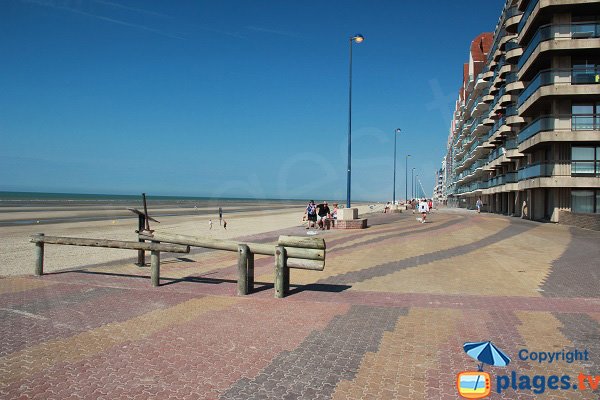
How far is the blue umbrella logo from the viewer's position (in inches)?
177

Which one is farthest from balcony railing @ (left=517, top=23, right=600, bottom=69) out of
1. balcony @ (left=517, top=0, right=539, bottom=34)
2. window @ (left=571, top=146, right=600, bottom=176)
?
window @ (left=571, top=146, right=600, bottom=176)

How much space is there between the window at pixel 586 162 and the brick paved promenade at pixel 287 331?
21.8m

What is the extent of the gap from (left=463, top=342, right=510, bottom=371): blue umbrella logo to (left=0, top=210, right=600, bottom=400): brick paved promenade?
10 cm

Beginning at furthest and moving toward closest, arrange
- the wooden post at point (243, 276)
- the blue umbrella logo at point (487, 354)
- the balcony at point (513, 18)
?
the balcony at point (513, 18) → the wooden post at point (243, 276) → the blue umbrella logo at point (487, 354)

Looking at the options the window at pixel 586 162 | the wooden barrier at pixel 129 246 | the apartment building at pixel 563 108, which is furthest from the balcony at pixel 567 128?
the wooden barrier at pixel 129 246

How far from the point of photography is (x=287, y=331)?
564cm

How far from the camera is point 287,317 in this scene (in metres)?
6.30

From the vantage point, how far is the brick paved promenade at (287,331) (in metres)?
4.07

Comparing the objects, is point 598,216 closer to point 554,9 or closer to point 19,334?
point 554,9

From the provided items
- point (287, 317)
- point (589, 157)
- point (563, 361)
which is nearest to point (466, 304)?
point (563, 361)

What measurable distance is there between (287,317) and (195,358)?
1.87 m

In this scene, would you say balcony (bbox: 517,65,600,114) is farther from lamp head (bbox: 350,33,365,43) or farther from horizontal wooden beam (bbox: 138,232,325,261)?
horizontal wooden beam (bbox: 138,232,325,261)

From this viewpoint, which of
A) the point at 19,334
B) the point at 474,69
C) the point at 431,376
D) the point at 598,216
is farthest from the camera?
the point at 474,69

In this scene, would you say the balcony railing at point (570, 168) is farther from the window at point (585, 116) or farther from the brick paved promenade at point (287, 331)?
the brick paved promenade at point (287, 331)
